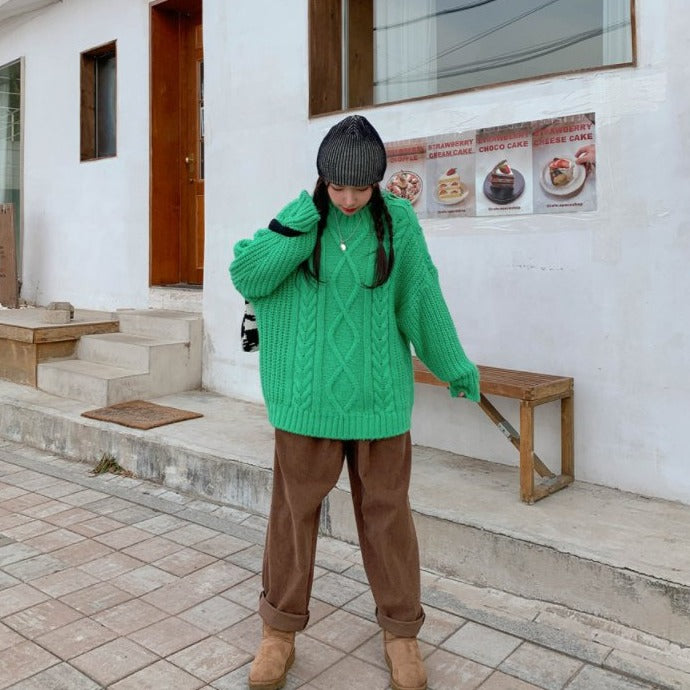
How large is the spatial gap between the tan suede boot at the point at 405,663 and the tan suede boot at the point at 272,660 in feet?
1.09

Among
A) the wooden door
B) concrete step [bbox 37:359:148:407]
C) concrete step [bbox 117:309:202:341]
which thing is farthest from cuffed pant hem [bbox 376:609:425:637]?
the wooden door

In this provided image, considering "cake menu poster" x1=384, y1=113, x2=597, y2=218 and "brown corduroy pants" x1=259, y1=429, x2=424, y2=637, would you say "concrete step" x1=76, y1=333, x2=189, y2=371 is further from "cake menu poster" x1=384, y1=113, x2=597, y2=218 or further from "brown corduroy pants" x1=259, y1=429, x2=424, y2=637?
"brown corduroy pants" x1=259, y1=429, x2=424, y2=637

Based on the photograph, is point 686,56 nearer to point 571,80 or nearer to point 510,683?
point 571,80

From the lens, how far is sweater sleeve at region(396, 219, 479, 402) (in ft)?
7.76

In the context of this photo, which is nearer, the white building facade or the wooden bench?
the wooden bench

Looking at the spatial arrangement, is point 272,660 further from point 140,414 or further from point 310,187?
point 310,187

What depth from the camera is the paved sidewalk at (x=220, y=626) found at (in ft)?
8.18

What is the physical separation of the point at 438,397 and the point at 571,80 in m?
1.83

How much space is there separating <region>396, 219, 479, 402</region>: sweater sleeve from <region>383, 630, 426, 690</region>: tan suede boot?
0.83 meters

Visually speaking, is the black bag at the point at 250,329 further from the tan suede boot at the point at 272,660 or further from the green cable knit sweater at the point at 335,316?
the tan suede boot at the point at 272,660

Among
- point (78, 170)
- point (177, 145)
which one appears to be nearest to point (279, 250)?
point (177, 145)

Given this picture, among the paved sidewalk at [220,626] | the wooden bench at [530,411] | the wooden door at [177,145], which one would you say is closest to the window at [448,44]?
the wooden bench at [530,411]

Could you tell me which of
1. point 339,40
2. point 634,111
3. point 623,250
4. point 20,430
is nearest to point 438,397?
point 623,250

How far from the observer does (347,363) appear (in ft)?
7.52
